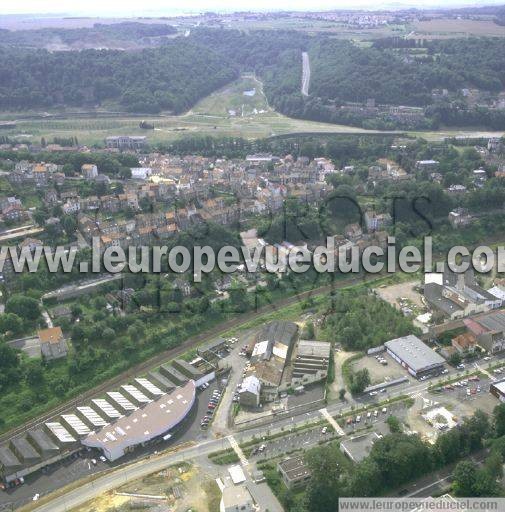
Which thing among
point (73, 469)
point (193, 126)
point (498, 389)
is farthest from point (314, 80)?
point (73, 469)

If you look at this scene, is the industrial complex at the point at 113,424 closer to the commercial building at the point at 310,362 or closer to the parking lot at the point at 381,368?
the commercial building at the point at 310,362

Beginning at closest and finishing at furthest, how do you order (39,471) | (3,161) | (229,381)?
1. (39,471)
2. (229,381)
3. (3,161)

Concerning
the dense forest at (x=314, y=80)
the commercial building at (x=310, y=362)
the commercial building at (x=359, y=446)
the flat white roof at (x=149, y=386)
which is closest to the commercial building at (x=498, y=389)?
the commercial building at (x=359, y=446)

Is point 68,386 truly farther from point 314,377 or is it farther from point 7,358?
point 314,377

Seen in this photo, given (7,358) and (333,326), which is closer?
(7,358)

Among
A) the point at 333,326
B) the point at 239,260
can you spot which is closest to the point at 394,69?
the point at 239,260

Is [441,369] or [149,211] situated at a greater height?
[149,211]

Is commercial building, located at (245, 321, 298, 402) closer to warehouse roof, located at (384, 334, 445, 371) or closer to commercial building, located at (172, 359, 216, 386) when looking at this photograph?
commercial building, located at (172, 359, 216, 386)
